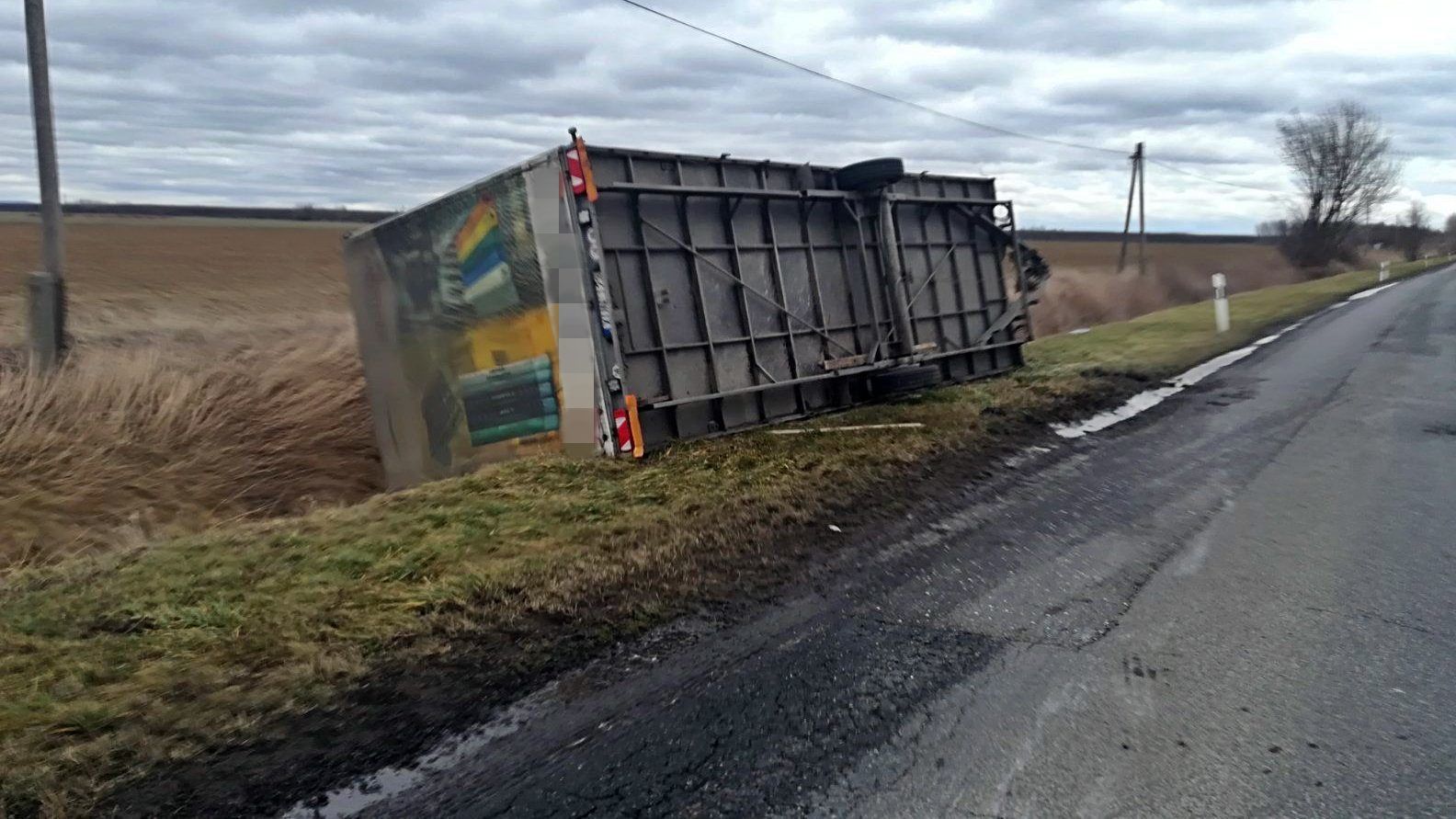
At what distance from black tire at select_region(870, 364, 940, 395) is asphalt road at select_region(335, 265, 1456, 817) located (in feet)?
10.9

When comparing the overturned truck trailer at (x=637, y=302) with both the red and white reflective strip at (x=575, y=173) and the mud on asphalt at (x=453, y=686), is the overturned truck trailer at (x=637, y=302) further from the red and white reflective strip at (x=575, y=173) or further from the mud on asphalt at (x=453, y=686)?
the mud on asphalt at (x=453, y=686)

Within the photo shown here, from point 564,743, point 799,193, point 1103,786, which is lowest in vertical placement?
point 1103,786

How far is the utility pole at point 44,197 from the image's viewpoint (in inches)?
400

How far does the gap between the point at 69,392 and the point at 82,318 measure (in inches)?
407

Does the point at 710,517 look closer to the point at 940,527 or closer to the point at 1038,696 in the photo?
the point at 940,527

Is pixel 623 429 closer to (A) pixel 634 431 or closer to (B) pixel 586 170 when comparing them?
(A) pixel 634 431

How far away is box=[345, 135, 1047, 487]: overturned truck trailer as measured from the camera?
7.89 m

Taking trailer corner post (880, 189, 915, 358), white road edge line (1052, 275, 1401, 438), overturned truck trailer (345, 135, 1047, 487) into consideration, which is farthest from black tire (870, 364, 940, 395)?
white road edge line (1052, 275, 1401, 438)

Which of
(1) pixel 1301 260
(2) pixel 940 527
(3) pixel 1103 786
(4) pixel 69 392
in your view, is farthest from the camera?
(1) pixel 1301 260

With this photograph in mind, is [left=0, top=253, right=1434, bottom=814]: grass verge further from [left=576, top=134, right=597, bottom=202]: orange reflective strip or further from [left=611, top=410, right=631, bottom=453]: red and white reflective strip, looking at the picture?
[left=576, top=134, right=597, bottom=202]: orange reflective strip

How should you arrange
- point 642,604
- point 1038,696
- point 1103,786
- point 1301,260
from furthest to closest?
1. point 1301,260
2. point 642,604
3. point 1038,696
4. point 1103,786

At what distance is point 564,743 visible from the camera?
137 inches

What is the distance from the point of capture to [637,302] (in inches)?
328

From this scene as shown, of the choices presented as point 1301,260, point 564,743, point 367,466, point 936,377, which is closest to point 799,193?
point 936,377
